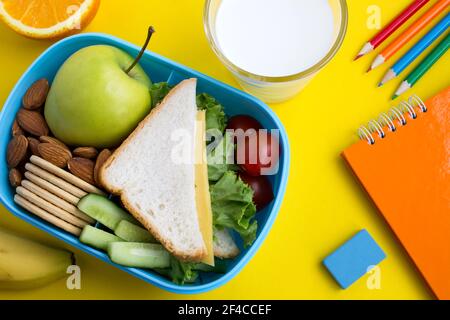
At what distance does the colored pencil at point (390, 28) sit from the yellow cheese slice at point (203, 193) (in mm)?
384

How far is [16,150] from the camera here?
3.32ft

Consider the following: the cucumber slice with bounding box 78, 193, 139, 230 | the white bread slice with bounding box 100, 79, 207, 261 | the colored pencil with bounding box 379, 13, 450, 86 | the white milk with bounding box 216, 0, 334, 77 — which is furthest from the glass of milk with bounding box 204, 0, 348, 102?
the cucumber slice with bounding box 78, 193, 139, 230

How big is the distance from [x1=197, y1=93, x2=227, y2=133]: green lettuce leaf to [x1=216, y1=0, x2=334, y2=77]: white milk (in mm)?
107

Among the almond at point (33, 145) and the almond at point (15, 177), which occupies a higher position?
the almond at point (33, 145)

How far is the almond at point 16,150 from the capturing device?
1.01 metres

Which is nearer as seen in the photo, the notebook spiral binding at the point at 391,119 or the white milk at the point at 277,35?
the white milk at the point at 277,35

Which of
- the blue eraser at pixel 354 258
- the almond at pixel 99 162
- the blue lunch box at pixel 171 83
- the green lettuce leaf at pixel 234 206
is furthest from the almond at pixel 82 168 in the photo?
the blue eraser at pixel 354 258

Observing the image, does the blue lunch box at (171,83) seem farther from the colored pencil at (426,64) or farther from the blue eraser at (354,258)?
the colored pencil at (426,64)

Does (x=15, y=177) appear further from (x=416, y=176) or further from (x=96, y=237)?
(x=416, y=176)

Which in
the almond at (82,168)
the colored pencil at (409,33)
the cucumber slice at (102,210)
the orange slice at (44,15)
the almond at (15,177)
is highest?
the colored pencil at (409,33)

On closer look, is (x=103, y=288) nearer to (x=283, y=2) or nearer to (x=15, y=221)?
(x=15, y=221)

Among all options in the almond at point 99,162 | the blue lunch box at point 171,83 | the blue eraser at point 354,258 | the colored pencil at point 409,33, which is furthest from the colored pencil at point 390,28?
the almond at point 99,162

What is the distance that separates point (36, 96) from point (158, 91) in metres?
0.23
